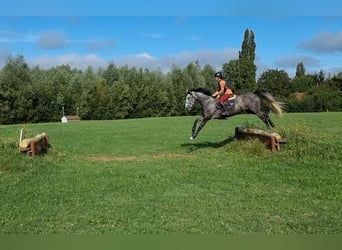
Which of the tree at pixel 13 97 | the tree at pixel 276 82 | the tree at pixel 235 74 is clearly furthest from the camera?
the tree at pixel 276 82

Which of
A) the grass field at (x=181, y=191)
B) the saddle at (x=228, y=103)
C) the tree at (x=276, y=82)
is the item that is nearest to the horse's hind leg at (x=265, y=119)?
the grass field at (x=181, y=191)

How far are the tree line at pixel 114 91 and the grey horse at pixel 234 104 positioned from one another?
156 ft

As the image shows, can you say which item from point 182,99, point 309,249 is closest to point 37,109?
point 182,99

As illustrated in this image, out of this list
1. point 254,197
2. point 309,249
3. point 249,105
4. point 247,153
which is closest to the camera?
point 309,249

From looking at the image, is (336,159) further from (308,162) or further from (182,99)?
(182,99)

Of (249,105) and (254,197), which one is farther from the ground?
(249,105)

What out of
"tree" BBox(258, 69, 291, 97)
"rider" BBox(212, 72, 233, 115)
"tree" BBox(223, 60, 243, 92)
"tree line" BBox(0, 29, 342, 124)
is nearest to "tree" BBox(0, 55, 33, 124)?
"tree line" BBox(0, 29, 342, 124)

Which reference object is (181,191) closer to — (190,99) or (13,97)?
(190,99)

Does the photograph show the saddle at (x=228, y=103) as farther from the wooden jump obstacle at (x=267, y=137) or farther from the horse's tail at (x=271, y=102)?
the wooden jump obstacle at (x=267, y=137)

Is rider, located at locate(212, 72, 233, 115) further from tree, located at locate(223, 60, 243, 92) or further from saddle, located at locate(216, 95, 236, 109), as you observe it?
tree, located at locate(223, 60, 243, 92)

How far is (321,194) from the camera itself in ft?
28.9

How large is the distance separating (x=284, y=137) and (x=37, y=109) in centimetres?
5498

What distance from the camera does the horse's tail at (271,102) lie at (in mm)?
16672

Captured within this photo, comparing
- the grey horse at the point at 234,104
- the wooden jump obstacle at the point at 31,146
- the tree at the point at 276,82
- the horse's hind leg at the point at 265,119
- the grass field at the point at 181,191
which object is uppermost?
the tree at the point at 276,82
